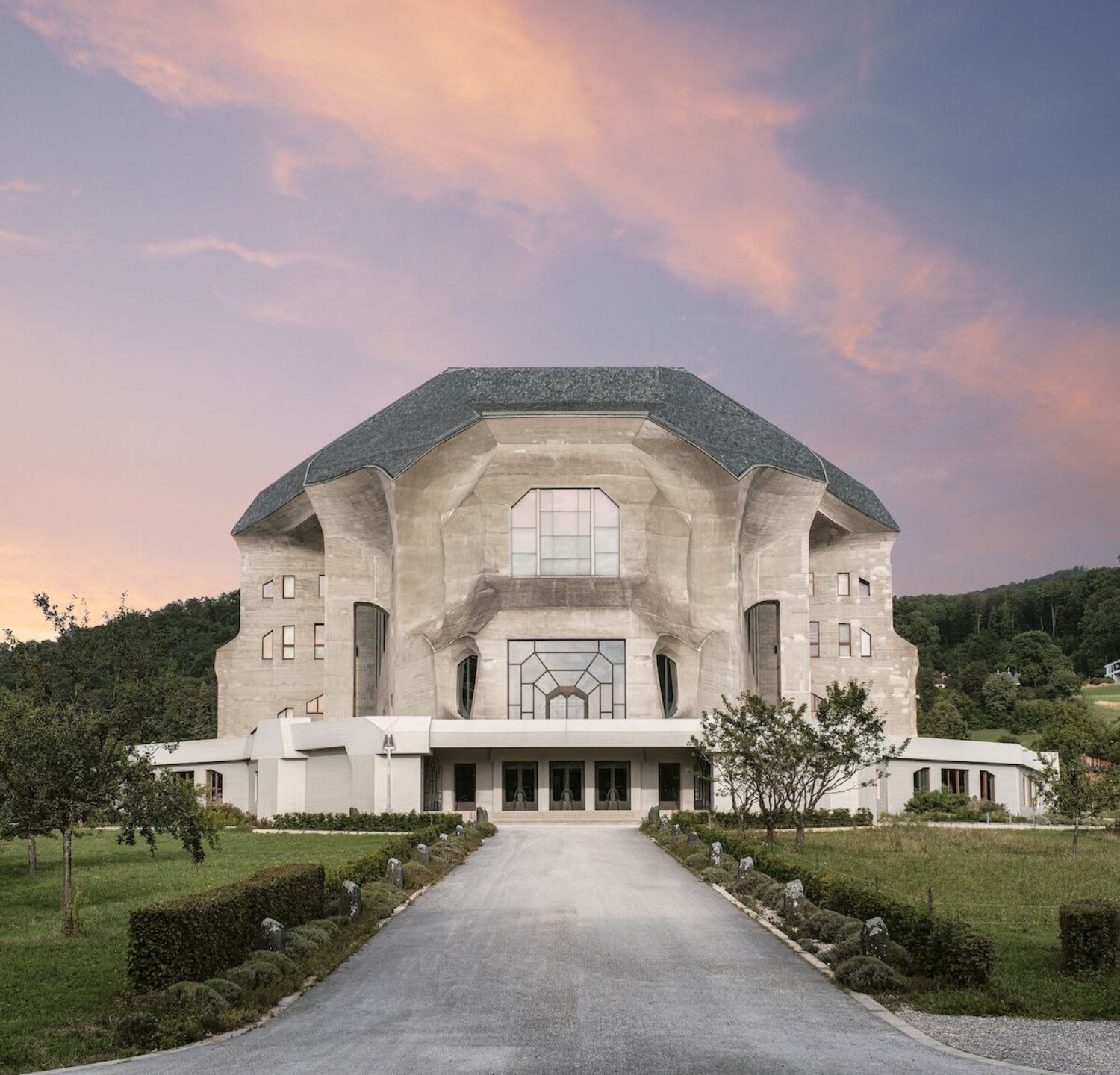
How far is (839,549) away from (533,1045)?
2175 inches

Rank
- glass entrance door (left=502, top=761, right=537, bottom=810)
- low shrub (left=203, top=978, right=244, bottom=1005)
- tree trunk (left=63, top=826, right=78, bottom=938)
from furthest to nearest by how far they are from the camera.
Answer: glass entrance door (left=502, top=761, right=537, bottom=810) < tree trunk (left=63, top=826, right=78, bottom=938) < low shrub (left=203, top=978, right=244, bottom=1005)

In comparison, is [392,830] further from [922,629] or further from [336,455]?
[922,629]

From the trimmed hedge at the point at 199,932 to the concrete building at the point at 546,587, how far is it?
33.2 meters

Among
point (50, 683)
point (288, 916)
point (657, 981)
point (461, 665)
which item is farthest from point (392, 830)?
point (657, 981)

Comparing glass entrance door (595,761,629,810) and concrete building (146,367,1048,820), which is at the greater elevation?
concrete building (146,367,1048,820)

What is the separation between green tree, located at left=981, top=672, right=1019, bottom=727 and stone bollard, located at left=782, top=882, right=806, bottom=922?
302 feet

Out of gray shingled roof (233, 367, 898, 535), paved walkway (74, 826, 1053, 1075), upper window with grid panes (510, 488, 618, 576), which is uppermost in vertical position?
gray shingled roof (233, 367, 898, 535)

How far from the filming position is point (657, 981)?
14.5m

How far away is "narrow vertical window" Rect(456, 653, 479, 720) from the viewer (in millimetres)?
53844

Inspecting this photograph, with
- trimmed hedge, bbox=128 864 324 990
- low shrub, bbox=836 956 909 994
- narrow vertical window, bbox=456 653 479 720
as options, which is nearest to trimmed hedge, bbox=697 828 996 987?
low shrub, bbox=836 956 909 994

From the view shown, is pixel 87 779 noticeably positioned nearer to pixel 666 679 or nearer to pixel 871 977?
pixel 871 977

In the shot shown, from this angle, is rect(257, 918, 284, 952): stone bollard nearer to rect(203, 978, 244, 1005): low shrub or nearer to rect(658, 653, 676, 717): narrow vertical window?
rect(203, 978, 244, 1005): low shrub

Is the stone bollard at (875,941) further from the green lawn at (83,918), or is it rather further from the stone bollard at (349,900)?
the green lawn at (83,918)

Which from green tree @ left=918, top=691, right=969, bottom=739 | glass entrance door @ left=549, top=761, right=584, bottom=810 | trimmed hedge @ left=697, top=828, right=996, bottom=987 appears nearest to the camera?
trimmed hedge @ left=697, top=828, right=996, bottom=987
